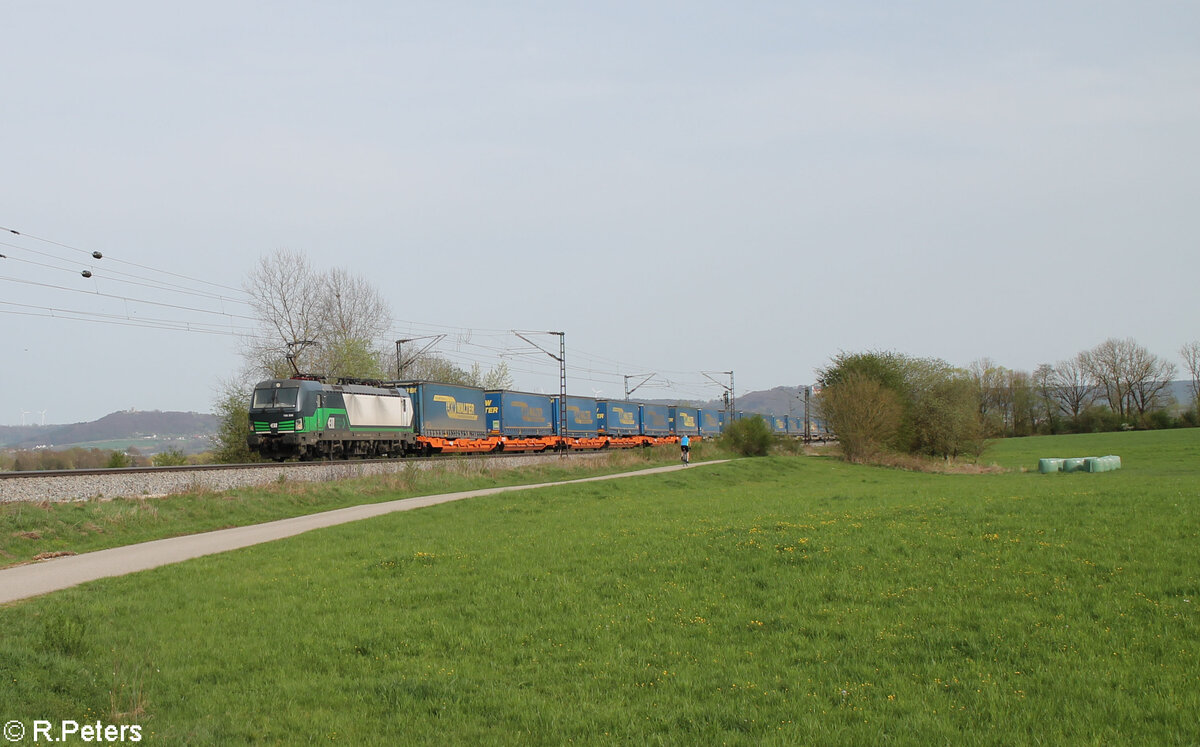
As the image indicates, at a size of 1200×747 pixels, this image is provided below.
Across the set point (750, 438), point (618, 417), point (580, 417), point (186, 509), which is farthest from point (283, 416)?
point (750, 438)

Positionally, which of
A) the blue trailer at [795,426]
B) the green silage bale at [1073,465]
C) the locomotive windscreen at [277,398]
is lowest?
the green silage bale at [1073,465]

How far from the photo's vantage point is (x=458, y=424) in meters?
42.3

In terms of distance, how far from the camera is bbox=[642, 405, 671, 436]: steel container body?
6569 centimetres

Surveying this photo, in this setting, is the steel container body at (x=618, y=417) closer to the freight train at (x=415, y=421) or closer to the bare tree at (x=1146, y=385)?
the freight train at (x=415, y=421)

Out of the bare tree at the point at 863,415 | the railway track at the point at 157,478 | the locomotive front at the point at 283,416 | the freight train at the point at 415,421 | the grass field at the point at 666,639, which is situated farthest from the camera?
the bare tree at the point at 863,415

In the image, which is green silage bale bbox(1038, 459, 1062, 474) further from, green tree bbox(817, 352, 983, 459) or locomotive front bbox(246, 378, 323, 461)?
locomotive front bbox(246, 378, 323, 461)

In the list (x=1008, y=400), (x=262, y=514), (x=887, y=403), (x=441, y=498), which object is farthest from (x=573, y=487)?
(x=1008, y=400)

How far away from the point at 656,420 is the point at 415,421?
31.6 meters

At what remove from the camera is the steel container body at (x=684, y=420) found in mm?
71688

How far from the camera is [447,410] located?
41.3 metres

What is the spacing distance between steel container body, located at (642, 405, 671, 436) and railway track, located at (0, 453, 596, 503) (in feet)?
118

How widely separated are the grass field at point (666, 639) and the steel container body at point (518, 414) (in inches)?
1253

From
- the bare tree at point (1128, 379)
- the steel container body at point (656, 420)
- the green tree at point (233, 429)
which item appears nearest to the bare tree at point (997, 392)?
the bare tree at point (1128, 379)

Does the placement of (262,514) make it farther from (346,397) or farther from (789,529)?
(789,529)
